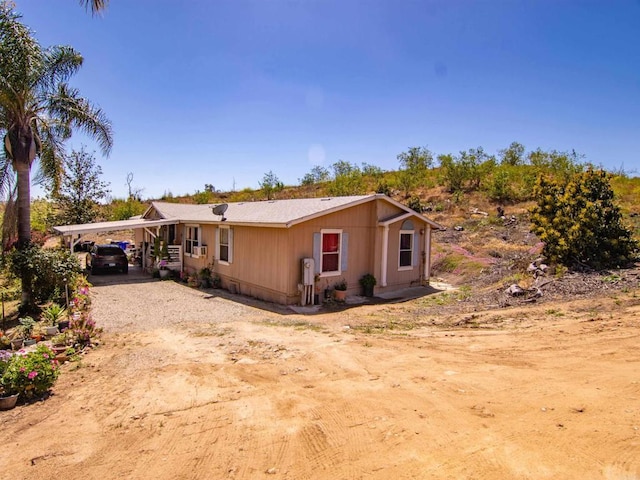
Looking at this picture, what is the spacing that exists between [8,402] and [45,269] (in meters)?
6.40

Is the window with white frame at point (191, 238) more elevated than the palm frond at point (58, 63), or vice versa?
the palm frond at point (58, 63)

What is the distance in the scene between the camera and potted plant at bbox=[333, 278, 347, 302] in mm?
12594

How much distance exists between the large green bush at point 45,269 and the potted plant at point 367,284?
878 cm

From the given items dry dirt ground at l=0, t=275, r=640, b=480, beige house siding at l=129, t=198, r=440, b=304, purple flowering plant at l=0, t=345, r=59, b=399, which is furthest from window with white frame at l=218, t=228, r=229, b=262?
purple flowering plant at l=0, t=345, r=59, b=399

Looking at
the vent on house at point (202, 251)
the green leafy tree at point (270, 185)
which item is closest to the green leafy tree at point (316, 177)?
the green leafy tree at point (270, 185)

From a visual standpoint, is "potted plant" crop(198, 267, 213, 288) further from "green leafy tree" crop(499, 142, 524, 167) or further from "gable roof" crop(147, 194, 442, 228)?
"green leafy tree" crop(499, 142, 524, 167)

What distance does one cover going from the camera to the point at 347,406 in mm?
5004

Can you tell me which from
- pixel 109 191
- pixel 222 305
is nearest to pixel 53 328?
pixel 222 305

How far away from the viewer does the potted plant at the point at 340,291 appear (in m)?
12.6

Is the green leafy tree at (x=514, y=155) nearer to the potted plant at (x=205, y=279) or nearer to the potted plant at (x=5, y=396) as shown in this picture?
the potted plant at (x=205, y=279)

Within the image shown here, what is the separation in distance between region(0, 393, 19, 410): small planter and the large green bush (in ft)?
20.6

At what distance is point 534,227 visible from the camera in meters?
15.5

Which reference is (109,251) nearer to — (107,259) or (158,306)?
(107,259)

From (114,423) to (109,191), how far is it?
2926 cm
